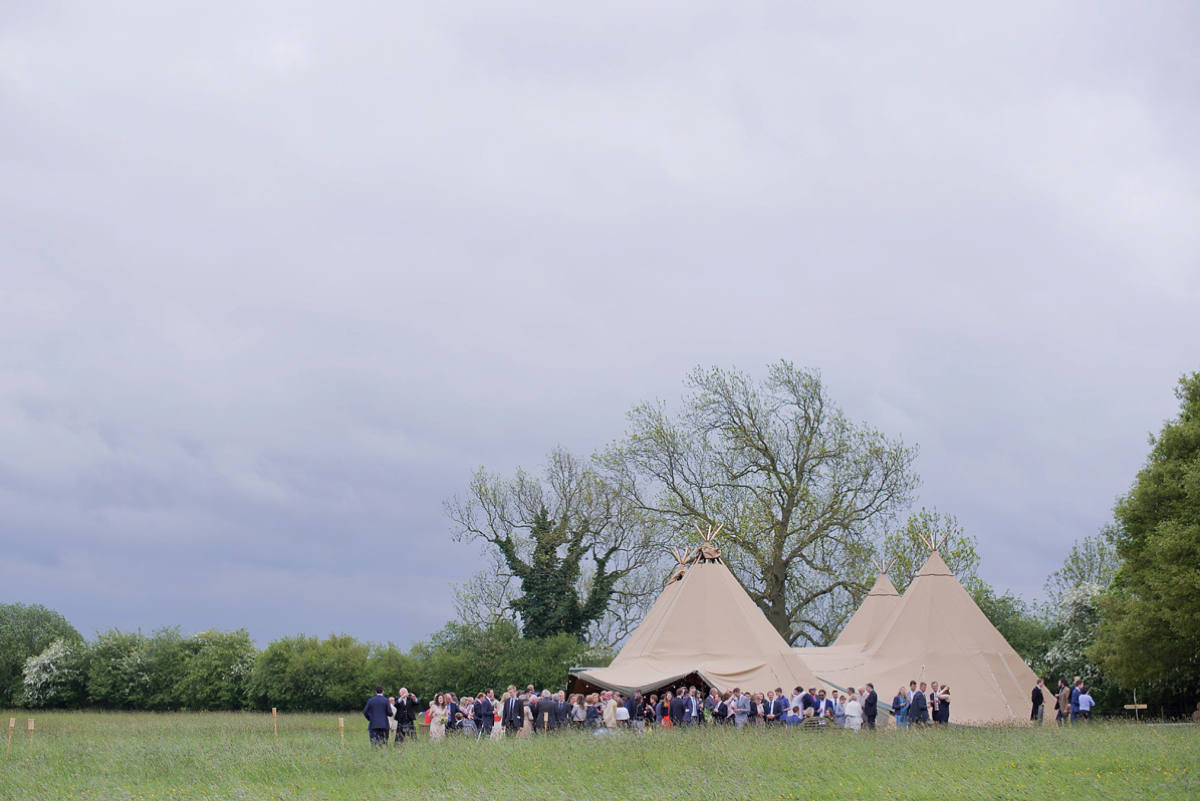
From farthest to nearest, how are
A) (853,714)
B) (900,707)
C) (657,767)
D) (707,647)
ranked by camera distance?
(707,647), (900,707), (853,714), (657,767)

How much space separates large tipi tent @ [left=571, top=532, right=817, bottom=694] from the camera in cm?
2136

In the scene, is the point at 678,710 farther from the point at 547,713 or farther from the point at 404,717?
the point at 404,717

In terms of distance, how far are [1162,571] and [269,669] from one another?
2658 cm

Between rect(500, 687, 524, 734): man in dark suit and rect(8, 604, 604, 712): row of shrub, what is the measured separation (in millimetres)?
11160

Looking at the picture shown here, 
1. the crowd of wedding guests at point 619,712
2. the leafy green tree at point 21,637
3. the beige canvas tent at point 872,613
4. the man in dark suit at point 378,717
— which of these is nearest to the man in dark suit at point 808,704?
the crowd of wedding guests at point 619,712

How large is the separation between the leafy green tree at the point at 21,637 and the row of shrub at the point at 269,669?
0.43m

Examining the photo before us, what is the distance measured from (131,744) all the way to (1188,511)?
815 inches

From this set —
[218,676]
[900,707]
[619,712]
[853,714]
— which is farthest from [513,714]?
[218,676]

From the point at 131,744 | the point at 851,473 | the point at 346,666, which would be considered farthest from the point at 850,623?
the point at 131,744

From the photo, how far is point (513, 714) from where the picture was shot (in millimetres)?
18578

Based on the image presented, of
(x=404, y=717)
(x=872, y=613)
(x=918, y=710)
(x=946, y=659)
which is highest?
(x=872, y=613)

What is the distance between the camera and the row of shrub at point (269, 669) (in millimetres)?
30891

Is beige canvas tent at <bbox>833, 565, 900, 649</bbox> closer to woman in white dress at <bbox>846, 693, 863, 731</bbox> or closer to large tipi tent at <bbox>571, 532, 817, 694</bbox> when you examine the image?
large tipi tent at <bbox>571, 532, 817, 694</bbox>

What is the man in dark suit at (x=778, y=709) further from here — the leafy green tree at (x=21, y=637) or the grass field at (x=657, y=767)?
the leafy green tree at (x=21, y=637)
